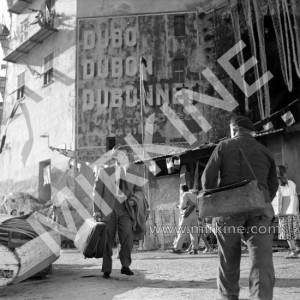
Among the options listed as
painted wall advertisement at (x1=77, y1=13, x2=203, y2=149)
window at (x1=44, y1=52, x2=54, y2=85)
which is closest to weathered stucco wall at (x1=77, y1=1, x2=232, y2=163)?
painted wall advertisement at (x1=77, y1=13, x2=203, y2=149)

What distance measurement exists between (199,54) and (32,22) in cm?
978

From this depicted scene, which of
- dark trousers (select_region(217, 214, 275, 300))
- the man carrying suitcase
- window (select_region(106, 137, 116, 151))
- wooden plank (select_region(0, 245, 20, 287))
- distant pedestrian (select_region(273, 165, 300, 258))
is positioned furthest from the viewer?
window (select_region(106, 137, 116, 151))

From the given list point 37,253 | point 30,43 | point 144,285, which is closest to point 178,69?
point 30,43

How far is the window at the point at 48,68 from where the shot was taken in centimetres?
2278

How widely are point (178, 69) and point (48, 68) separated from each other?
23.6 ft

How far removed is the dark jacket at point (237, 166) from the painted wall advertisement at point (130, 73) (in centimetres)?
1516

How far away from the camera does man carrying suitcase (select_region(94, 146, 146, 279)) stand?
20.0ft

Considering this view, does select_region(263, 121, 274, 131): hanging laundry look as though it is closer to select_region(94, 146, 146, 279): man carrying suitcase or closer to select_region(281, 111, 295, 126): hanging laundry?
select_region(281, 111, 295, 126): hanging laundry

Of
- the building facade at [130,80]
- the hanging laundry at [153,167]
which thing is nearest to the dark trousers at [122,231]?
the hanging laundry at [153,167]

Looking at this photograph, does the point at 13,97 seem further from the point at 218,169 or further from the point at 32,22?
the point at 218,169

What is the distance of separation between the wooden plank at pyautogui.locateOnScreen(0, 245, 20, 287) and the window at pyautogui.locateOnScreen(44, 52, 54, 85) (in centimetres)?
1849

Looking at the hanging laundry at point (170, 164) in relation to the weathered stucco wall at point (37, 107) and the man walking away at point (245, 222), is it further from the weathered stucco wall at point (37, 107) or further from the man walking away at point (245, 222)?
the man walking away at point (245, 222)

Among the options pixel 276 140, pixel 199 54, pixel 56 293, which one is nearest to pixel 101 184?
pixel 56 293

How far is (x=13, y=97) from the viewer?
84.9 feet
